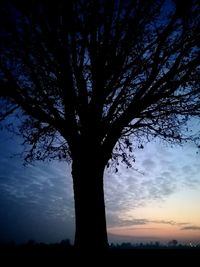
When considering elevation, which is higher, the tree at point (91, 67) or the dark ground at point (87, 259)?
the tree at point (91, 67)

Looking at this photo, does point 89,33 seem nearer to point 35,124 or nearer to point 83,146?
point 83,146

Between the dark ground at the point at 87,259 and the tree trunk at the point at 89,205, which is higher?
the tree trunk at the point at 89,205

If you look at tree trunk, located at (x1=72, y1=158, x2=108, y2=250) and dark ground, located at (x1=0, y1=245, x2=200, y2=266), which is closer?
dark ground, located at (x1=0, y1=245, x2=200, y2=266)

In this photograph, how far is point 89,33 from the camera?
11.6 metres

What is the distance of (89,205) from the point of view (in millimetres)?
11172

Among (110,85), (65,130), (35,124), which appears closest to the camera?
(65,130)

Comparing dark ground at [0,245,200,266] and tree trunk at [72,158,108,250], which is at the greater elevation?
tree trunk at [72,158,108,250]

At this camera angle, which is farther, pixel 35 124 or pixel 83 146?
pixel 35 124

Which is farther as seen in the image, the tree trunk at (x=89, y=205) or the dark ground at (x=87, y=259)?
the tree trunk at (x=89, y=205)

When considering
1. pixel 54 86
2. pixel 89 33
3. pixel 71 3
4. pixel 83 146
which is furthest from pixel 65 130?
pixel 71 3

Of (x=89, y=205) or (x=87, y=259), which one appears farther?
(x=89, y=205)

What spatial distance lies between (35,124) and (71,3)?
599cm

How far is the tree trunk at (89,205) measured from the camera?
10.8 metres

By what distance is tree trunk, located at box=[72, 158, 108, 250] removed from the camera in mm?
10805
